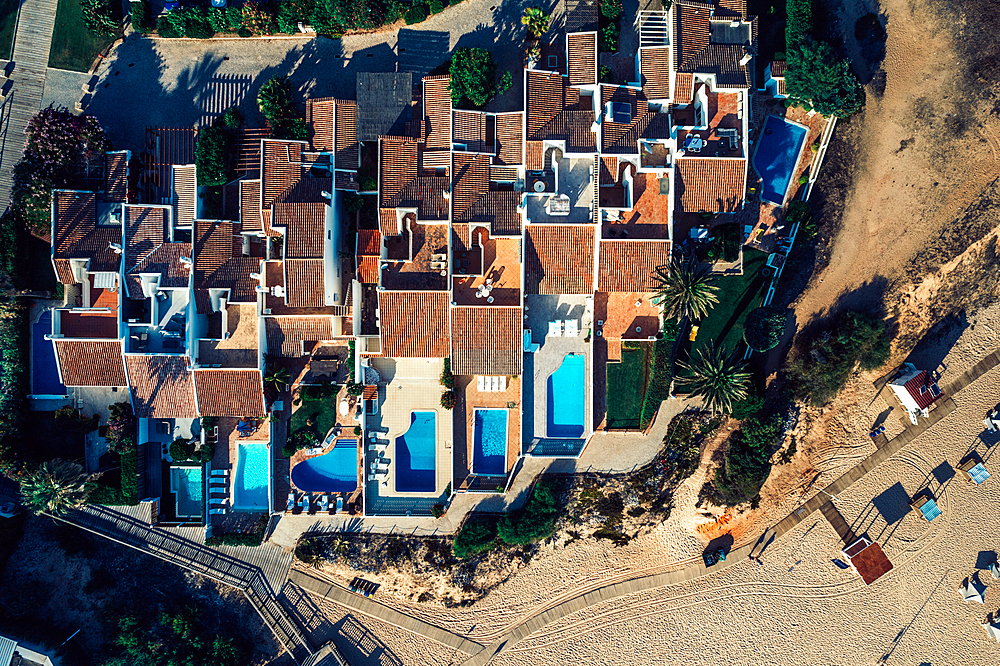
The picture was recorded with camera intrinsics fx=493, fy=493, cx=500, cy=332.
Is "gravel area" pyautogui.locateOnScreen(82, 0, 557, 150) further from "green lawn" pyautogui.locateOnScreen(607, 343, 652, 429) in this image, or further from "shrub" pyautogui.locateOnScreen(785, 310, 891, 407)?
"shrub" pyautogui.locateOnScreen(785, 310, 891, 407)

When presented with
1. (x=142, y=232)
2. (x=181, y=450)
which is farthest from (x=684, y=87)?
(x=181, y=450)

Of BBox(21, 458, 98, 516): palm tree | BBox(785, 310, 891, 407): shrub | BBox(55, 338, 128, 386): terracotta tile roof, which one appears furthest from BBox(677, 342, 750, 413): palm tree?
BBox(21, 458, 98, 516): palm tree

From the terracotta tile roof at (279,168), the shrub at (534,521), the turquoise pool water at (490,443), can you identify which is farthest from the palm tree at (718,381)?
the terracotta tile roof at (279,168)

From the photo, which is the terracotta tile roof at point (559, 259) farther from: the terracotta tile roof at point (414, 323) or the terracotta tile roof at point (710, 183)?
the terracotta tile roof at point (710, 183)

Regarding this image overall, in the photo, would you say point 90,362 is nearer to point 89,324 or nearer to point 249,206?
point 89,324

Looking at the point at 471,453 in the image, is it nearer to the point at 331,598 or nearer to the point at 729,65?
the point at 331,598

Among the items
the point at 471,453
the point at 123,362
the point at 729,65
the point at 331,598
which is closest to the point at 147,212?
the point at 123,362
